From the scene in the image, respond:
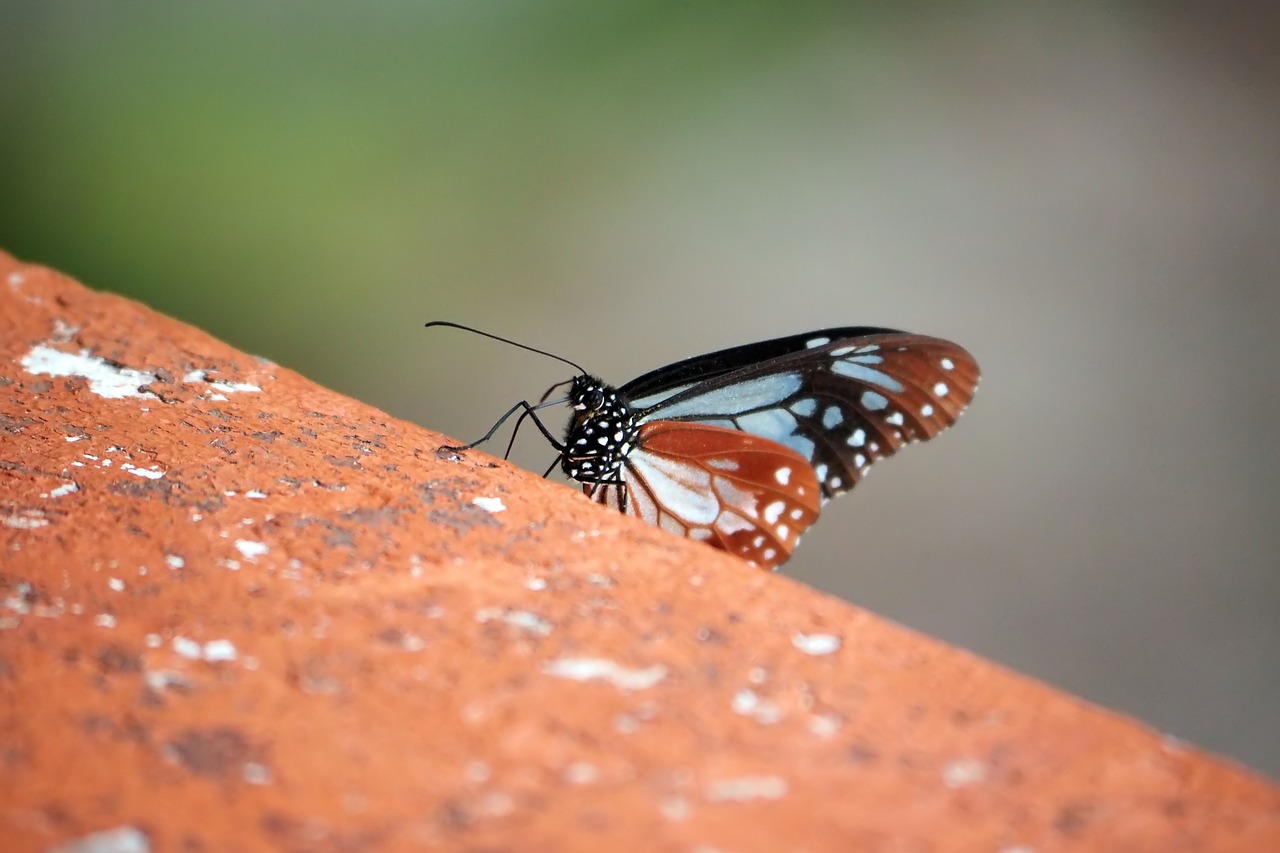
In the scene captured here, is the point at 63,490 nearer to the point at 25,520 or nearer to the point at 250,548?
the point at 25,520

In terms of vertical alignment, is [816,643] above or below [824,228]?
below

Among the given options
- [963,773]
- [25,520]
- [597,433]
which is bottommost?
[25,520]

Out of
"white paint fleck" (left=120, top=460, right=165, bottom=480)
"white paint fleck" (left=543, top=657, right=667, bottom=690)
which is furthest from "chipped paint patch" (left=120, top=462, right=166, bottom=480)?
"white paint fleck" (left=543, top=657, right=667, bottom=690)

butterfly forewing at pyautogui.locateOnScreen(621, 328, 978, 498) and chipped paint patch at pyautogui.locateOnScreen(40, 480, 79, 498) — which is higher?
butterfly forewing at pyautogui.locateOnScreen(621, 328, 978, 498)

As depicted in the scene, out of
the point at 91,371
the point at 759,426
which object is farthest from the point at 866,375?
the point at 91,371

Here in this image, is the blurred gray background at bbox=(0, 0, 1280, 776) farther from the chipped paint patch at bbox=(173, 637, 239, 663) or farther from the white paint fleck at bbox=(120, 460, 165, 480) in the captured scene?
the chipped paint patch at bbox=(173, 637, 239, 663)
